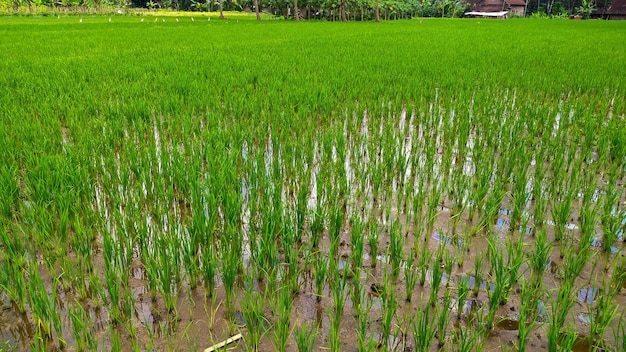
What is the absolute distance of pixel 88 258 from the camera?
192 centimetres

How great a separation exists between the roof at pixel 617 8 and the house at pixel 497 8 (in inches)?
415

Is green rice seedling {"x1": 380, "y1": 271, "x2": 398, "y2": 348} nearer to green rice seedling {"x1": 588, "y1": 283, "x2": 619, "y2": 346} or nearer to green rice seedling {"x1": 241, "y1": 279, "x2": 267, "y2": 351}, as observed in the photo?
green rice seedling {"x1": 241, "y1": 279, "x2": 267, "y2": 351}

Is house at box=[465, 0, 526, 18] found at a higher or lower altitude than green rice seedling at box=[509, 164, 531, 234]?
higher

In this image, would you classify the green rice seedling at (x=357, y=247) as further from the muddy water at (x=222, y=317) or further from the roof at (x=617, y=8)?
the roof at (x=617, y=8)

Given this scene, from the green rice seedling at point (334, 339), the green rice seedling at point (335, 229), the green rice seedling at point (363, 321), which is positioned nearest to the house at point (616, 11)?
the green rice seedling at point (335, 229)

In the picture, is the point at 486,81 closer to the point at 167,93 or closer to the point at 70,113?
the point at 167,93

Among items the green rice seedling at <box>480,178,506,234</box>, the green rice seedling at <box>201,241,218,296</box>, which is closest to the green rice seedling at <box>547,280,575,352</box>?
the green rice seedling at <box>480,178,506,234</box>

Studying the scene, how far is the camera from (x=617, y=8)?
1613 inches

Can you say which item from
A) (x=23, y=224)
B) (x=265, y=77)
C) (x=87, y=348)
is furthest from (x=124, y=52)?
(x=87, y=348)

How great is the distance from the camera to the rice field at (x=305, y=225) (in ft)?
5.28

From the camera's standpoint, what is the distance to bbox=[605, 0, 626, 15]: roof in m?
40.5

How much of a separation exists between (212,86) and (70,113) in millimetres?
1973

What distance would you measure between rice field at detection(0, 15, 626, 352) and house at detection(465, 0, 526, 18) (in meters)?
50.8

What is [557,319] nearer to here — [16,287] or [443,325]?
[443,325]
